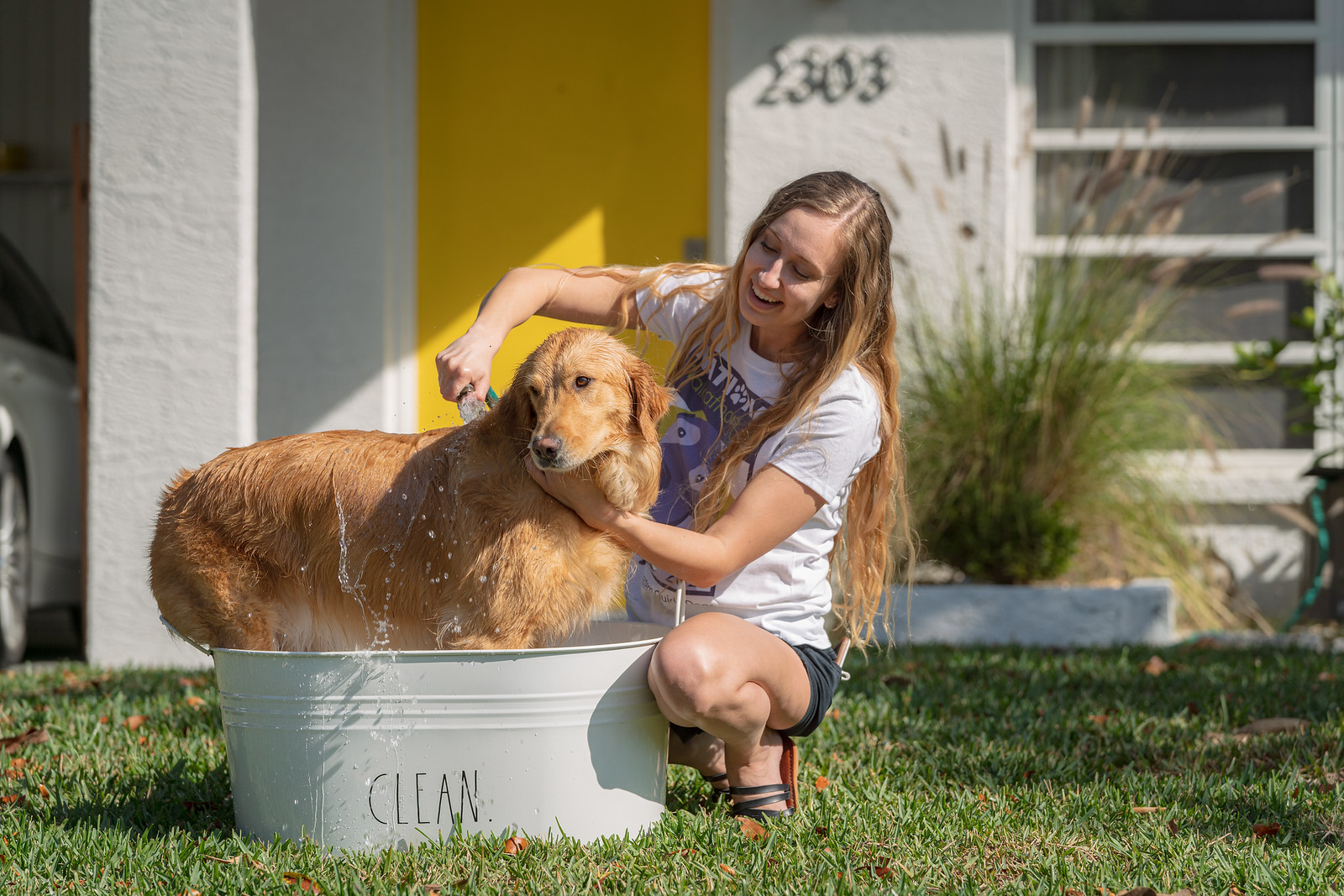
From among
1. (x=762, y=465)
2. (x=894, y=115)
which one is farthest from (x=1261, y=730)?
(x=894, y=115)

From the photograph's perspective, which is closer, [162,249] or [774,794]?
[774,794]

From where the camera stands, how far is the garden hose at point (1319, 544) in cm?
564

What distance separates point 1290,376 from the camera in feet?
20.1

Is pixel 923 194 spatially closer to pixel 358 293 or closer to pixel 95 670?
pixel 358 293

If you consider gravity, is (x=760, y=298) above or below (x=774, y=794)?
above

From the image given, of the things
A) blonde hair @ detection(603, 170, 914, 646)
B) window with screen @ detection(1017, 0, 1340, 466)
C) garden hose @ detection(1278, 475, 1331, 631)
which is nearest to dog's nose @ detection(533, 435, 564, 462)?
→ blonde hair @ detection(603, 170, 914, 646)

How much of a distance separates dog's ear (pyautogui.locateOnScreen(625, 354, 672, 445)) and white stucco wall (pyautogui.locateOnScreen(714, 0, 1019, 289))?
11.6ft

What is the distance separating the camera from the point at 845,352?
2734mm

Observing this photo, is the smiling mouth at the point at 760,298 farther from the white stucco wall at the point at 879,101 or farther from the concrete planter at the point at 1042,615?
the white stucco wall at the point at 879,101

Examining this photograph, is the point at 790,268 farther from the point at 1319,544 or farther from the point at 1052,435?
the point at 1319,544

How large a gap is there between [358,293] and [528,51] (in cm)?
161

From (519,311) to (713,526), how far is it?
731mm

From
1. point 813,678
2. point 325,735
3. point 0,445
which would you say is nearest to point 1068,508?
point 813,678

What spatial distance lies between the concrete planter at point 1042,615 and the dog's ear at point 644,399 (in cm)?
324
